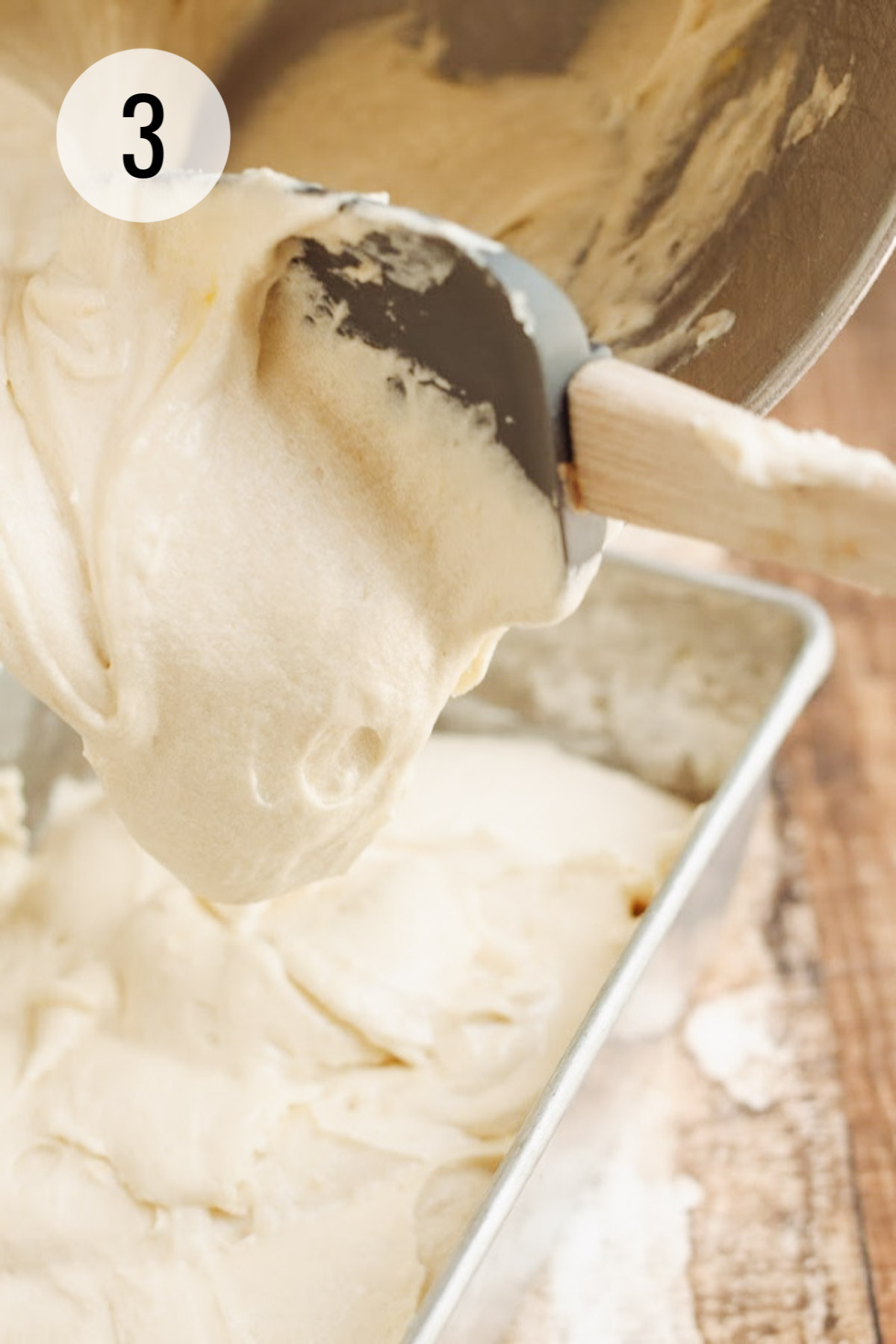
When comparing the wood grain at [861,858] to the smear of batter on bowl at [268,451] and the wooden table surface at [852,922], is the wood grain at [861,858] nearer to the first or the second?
the wooden table surface at [852,922]

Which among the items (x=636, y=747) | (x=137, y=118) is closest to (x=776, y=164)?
(x=137, y=118)

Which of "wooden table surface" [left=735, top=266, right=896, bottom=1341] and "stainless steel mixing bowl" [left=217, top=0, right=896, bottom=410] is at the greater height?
"stainless steel mixing bowl" [left=217, top=0, right=896, bottom=410]

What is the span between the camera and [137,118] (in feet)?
2.96

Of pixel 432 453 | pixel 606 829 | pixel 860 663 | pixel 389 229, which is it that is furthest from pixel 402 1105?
pixel 860 663

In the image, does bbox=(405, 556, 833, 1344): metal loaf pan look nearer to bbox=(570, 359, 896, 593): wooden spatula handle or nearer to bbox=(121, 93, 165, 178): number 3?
bbox=(570, 359, 896, 593): wooden spatula handle

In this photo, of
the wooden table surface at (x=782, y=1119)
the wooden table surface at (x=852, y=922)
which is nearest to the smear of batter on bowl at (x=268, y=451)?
the wooden table surface at (x=782, y=1119)

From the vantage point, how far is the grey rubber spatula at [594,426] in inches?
24.5

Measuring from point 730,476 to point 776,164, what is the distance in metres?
0.33

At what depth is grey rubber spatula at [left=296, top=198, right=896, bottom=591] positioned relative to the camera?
62 centimetres

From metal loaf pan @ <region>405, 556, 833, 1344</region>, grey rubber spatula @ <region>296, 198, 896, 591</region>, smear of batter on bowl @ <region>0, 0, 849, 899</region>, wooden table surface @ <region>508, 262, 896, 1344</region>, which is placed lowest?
wooden table surface @ <region>508, 262, 896, 1344</region>

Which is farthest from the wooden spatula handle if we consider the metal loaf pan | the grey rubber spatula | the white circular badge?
the metal loaf pan

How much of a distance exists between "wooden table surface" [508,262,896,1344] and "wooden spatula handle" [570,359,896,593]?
0.74 meters

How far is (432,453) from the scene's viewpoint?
2.54 feet

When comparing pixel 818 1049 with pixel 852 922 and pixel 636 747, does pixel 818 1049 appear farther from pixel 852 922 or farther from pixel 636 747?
pixel 636 747
